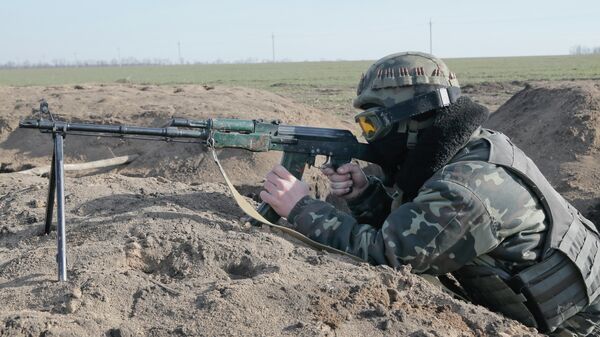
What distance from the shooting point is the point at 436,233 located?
3.48m

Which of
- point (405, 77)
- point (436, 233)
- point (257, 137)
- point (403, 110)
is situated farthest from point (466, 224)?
point (257, 137)

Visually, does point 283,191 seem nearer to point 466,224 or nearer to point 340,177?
point 340,177

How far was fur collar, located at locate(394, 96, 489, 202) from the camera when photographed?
3.67 meters

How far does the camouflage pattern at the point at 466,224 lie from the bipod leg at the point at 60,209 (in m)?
1.49

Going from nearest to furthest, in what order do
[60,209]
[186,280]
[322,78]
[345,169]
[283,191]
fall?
[186,280]
[60,209]
[283,191]
[345,169]
[322,78]

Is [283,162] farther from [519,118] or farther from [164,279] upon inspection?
[519,118]

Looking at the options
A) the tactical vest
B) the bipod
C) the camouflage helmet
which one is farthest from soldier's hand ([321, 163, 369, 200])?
the bipod

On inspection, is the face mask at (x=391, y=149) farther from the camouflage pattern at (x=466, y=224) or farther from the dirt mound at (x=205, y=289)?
the dirt mound at (x=205, y=289)

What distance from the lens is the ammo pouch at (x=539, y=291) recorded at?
363 centimetres

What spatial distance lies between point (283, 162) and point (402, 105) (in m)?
1.12

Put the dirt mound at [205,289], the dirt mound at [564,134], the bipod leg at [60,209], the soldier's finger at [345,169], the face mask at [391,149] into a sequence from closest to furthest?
the dirt mound at [205,289] → the bipod leg at [60,209] → the face mask at [391,149] → the soldier's finger at [345,169] → the dirt mound at [564,134]

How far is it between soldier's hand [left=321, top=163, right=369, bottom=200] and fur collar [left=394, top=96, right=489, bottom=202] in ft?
2.66

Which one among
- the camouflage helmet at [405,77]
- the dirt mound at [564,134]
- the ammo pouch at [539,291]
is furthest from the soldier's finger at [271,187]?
the dirt mound at [564,134]

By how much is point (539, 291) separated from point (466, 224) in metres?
0.58
